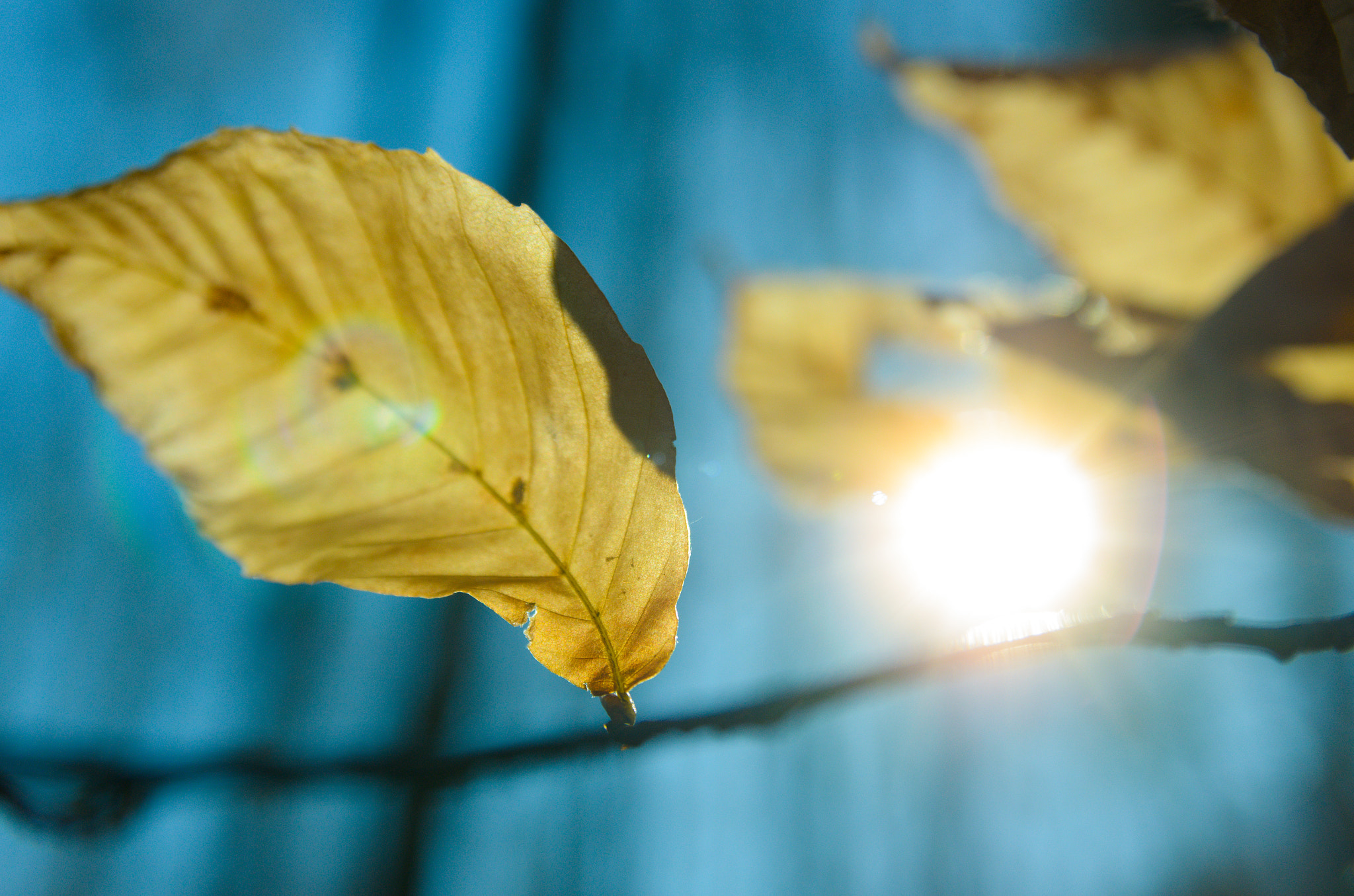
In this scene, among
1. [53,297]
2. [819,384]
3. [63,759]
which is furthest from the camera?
[819,384]

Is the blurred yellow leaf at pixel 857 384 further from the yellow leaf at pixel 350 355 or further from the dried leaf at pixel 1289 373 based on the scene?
the yellow leaf at pixel 350 355

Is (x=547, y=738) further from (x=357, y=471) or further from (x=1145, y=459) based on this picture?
(x=1145, y=459)

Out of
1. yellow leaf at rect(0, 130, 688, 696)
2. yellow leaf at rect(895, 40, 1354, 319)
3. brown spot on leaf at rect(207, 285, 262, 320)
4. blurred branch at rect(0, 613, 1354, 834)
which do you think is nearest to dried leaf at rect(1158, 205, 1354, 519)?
yellow leaf at rect(895, 40, 1354, 319)

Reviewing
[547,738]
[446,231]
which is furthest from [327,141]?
[547,738]

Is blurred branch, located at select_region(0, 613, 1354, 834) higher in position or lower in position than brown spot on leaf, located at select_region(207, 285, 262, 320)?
lower

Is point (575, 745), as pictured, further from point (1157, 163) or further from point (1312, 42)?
point (1157, 163)

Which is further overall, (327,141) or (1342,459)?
(1342,459)

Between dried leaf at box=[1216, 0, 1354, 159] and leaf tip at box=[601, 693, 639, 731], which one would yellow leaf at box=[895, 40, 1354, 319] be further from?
leaf tip at box=[601, 693, 639, 731]

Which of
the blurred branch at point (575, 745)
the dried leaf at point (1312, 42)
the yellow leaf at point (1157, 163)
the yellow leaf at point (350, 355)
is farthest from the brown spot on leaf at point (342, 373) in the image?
the yellow leaf at point (1157, 163)
